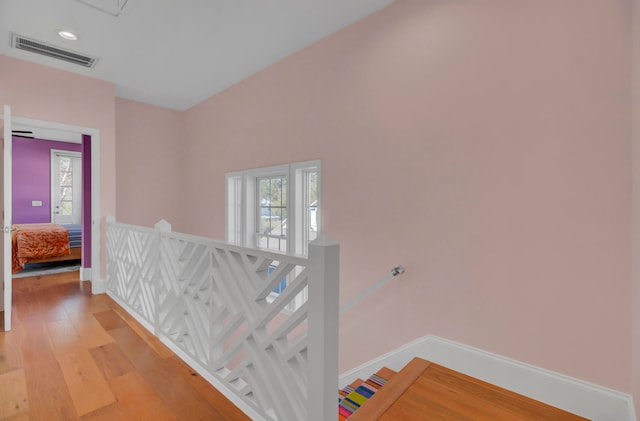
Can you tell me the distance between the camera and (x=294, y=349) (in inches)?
52.2

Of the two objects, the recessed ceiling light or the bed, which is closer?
the recessed ceiling light

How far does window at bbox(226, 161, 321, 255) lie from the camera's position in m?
3.06

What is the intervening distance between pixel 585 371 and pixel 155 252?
9.82ft

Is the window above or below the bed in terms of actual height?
above

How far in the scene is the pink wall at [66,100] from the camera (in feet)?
10.3

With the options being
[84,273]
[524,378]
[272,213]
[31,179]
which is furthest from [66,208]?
[524,378]

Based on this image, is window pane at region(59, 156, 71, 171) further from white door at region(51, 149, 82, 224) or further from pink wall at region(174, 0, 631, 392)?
pink wall at region(174, 0, 631, 392)

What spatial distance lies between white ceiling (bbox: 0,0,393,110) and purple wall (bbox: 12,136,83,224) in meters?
4.56

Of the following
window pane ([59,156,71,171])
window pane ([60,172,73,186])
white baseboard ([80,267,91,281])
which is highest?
window pane ([59,156,71,171])

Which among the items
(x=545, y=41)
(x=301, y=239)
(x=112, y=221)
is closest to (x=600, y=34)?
(x=545, y=41)

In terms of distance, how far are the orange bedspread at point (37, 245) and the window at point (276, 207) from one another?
3.02m

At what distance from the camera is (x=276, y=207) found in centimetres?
355

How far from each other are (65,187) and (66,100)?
4.75m

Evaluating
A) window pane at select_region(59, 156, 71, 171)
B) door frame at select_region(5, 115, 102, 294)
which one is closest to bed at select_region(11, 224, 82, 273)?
door frame at select_region(5, 115, 102, 294)
